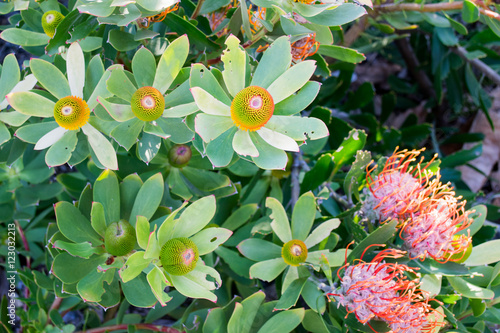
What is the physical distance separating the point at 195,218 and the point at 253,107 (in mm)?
252

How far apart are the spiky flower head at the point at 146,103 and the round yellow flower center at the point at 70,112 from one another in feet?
0.35

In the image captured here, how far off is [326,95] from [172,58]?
102 centimetres

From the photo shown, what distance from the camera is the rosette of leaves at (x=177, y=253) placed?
2.45 ft

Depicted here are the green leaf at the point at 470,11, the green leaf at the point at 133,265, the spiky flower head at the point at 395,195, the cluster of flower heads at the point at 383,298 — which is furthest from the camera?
the green leaf at the point at 470,11

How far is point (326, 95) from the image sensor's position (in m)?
1.73

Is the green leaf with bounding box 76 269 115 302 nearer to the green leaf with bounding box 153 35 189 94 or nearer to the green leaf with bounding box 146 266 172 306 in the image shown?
the green leaf with bounding box 146 266 172 306

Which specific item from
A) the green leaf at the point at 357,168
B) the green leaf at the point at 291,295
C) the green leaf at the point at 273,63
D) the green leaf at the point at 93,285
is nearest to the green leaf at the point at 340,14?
the green leaf at the point at 273,63

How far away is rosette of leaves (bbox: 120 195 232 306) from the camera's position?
2.45 ft

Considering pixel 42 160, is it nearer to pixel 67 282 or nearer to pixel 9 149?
pixel 9 149

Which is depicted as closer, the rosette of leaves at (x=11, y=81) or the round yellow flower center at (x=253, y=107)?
the round yellow flower center at (x=253, y=107)

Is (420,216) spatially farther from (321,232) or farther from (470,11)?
(470,11)

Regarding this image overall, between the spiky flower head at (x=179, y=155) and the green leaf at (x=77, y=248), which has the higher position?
the spiky flower head at (x=179, y=155)

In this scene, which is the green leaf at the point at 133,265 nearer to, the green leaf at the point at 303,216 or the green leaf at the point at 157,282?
the green leaf at the point at 157,282

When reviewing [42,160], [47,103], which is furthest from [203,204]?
[42,160]
